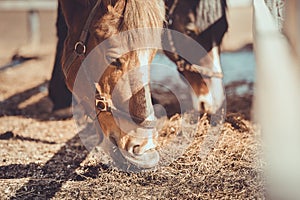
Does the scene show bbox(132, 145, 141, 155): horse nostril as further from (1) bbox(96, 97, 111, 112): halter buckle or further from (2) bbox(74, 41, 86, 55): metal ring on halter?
(2) bbox(74, 41, 86, 55): metal ring on halter

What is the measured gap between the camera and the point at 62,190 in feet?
8.00

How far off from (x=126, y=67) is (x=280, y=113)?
0.99 metres

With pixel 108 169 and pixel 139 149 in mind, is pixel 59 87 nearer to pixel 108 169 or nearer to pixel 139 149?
pixel 108 169

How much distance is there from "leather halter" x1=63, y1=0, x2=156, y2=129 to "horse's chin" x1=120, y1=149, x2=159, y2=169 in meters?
0.14

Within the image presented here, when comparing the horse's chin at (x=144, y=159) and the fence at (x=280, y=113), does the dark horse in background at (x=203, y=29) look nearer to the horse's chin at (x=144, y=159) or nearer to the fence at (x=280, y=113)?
the horse's chin at (x=144, y=159)

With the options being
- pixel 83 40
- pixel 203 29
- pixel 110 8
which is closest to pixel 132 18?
pixel 110 8

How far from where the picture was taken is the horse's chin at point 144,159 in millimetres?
2514

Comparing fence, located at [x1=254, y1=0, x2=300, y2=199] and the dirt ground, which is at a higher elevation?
fence, located at [x1=254, y1=0, x2=300, y2=199]

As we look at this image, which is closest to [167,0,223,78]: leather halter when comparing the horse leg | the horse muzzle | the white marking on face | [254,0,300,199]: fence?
the horse leg

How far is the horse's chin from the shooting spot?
2.51 metres

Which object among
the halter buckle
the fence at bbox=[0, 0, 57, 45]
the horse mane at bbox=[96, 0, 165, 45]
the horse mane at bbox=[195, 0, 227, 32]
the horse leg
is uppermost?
the horse mane at bbox=[96, 0, 165, 45]

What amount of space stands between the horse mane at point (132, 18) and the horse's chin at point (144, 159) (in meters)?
0.59

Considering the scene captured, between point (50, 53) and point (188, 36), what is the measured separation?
4434mm

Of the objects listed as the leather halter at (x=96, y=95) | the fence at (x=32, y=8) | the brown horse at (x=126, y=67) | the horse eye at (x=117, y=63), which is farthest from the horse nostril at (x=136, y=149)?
the fence at (x=32, y=8)
